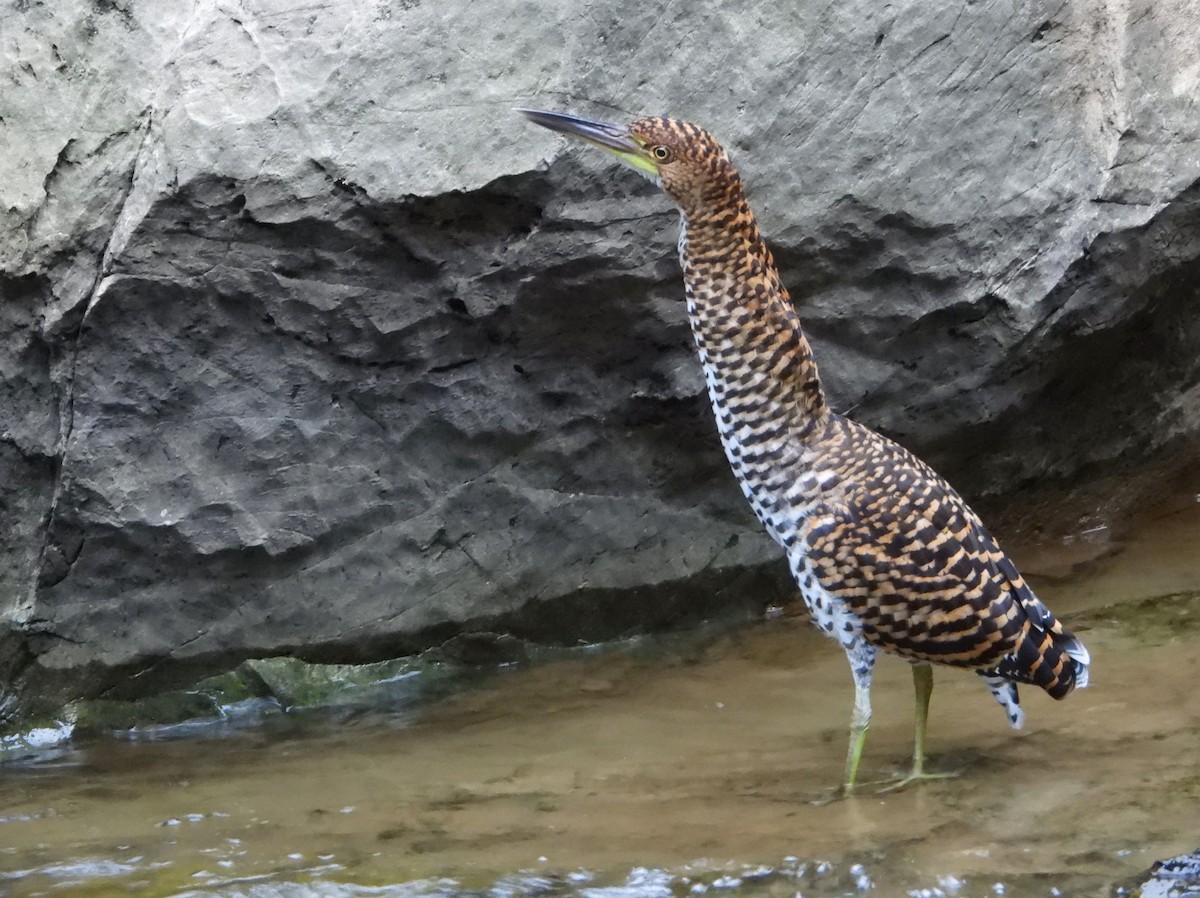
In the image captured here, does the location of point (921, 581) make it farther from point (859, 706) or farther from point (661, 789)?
point (661, 789)

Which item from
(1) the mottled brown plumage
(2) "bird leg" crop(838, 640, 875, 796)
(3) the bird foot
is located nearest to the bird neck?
(1) the mottled brown plumage

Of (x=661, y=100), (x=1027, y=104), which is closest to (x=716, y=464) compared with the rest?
(x=661, y=100)

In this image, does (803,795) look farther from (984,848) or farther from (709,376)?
(709,376)

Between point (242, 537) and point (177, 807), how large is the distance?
92 centimetres

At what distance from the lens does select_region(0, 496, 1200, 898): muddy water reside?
10.2 feet

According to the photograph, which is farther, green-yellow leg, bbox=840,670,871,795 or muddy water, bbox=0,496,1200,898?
green-yellow leg, bbox=840,670,871,795

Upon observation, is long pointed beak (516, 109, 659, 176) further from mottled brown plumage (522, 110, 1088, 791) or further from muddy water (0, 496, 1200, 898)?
muddy water (0, 496, 1200, 898)

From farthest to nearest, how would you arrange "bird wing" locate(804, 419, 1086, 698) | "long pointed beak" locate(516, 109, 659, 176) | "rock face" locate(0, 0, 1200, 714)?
1. "rock face" locate(0, 0, 1200, 714)
2. "long pointed beak" locate(516, 109, 659, 176)
3. "bird wing" locate(804, 419, 1086, 698)

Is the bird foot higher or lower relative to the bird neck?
lower

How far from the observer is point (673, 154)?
11.9ft

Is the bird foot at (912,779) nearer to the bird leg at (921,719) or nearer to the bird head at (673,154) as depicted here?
the bird leg at (921,719)

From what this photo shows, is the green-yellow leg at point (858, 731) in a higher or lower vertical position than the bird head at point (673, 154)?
lower

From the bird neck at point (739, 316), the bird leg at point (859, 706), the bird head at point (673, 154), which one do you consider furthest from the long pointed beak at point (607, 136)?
the bird leg at point (859, 706)

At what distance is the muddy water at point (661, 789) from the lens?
3.11m
